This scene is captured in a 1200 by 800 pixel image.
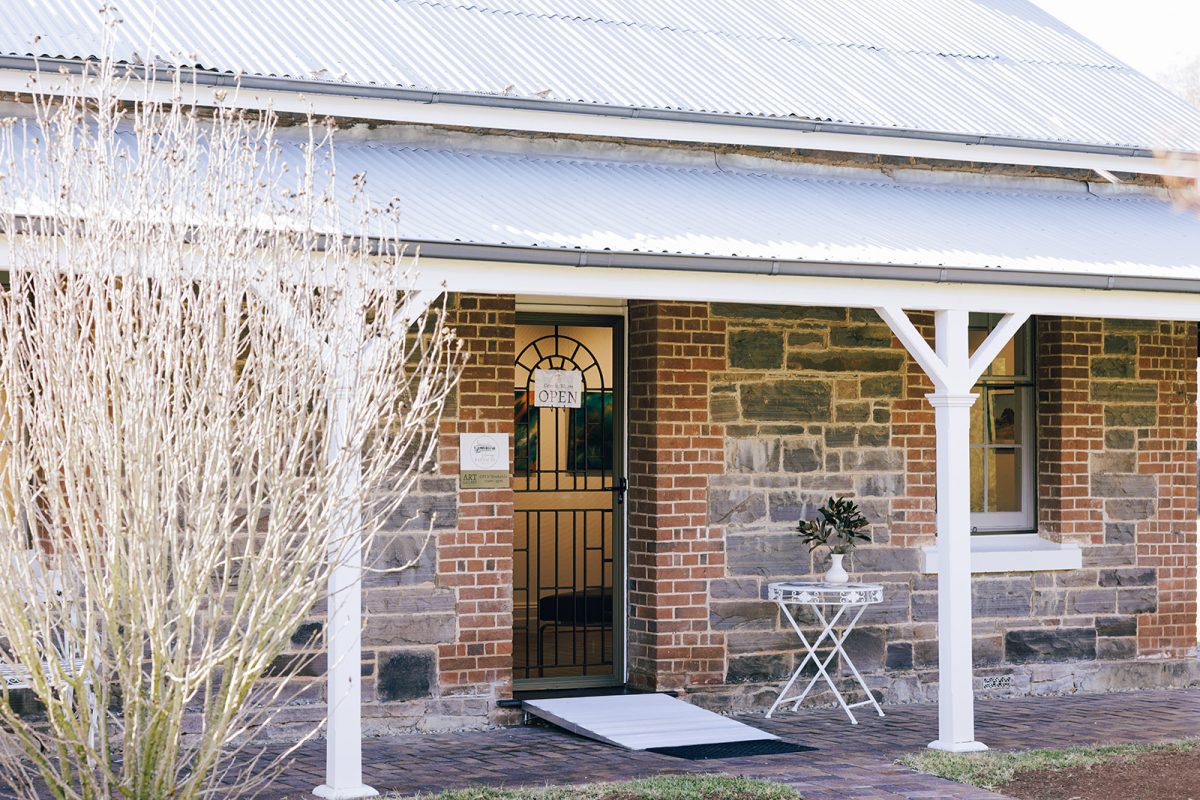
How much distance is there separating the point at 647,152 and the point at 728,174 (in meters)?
0.51

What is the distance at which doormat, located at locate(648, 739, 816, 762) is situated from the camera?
8500 millimetres

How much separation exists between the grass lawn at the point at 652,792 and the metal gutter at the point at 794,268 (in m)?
2.39

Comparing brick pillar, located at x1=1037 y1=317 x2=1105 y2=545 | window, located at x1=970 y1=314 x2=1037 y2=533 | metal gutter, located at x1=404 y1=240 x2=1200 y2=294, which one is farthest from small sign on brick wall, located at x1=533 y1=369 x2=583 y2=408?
brick pillar, located at x1=1037 y1=317 x2=1105 y2=545

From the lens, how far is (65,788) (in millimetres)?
5266

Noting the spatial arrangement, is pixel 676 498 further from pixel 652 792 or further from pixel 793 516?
pixel 652 792

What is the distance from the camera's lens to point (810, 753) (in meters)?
8.69

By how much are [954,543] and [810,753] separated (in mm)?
1338

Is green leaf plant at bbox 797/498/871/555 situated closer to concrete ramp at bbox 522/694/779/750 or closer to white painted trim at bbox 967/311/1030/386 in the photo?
concrete ramp at bbox 522/694/779/750

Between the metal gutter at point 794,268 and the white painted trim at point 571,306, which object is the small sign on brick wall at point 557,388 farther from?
the metal gutter at point 794,268

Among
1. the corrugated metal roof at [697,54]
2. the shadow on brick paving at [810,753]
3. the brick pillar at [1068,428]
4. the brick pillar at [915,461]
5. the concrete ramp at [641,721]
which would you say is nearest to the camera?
the shadow on brick paving at [810,753]

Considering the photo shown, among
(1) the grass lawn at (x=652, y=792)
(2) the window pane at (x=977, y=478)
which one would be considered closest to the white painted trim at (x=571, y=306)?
(2) the window pane at (x=977, y=478)

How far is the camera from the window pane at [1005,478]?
11180 millimetres

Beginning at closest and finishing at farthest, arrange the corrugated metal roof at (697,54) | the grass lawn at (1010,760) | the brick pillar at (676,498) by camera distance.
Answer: the grass lawn at (1010,760)
the corrugated metal roof at (697,54)
the brick pillar at (676,498)

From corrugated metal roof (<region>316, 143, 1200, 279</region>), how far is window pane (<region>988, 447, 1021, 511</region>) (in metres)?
1.73
